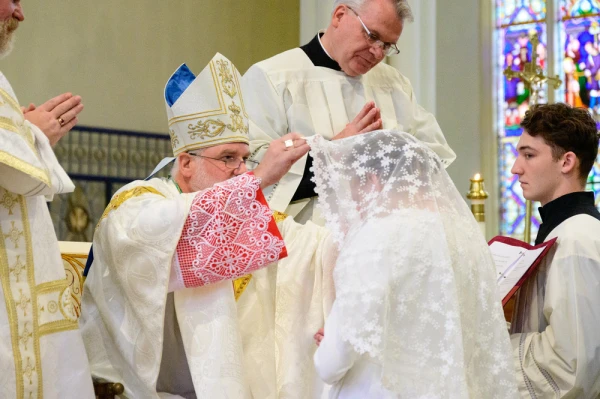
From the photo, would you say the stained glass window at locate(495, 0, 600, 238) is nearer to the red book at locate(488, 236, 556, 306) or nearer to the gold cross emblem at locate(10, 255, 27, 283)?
the red book at locate(488, 236, 556, 306)

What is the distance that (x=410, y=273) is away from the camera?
296cm

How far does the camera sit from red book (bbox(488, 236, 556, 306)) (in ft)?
13.1

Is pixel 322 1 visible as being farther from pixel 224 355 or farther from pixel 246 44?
pixel 224 355

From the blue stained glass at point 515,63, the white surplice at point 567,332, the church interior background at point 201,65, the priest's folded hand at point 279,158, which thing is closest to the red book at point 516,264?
the white surplice at point 567,332

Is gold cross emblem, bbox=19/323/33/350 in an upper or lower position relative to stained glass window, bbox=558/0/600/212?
lower

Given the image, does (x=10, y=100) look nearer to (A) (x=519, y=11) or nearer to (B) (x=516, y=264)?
(B) (x=516, y=264)

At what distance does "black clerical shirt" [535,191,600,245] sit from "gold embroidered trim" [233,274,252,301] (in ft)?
5.00

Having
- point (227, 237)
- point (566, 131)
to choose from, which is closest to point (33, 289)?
point (227, 237)

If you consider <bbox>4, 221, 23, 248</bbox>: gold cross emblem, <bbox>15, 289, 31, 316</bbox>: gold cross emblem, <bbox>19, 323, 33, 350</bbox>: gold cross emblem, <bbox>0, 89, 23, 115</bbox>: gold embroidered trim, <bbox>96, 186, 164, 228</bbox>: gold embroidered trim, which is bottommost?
<bbox>19, 323, 33, 350</bbox>: gold cross emblem

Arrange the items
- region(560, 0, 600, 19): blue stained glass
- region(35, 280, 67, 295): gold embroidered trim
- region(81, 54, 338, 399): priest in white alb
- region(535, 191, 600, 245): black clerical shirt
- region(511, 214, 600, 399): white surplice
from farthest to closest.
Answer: region(560, 0, 600, 19): blue stained glass
region(535, 191, 600, 245): black clerical shirt
region(511, 214, 600, 399): white surplice
region(81, 54, 338, 399): priest in white alb
region(35, 280, 67, 295): gold embroidered trim

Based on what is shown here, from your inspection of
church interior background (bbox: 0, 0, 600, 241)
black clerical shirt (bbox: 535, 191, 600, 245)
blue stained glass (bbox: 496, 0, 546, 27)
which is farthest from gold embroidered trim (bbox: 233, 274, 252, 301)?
blue stained glass (bbox: 496, 0, 546, 27)

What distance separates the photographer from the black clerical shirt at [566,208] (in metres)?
4.27

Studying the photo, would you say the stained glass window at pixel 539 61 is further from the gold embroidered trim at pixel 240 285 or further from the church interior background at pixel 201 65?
the gold embroidered trim at pixel 240 285

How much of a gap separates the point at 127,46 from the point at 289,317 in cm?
635
